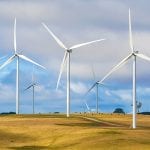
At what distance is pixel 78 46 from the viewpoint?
6388 inches

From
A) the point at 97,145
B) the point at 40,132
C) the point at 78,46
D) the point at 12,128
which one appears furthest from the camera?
the point at 78,46

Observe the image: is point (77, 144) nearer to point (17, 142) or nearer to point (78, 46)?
point (17, 142)

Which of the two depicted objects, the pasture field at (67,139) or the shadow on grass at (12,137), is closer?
the pasture field at (67,139)

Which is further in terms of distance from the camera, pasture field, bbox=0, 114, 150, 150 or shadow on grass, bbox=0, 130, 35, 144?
shadow on grass, bbox=0, 130, 35, 144

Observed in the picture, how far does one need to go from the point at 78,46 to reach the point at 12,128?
34.2 m

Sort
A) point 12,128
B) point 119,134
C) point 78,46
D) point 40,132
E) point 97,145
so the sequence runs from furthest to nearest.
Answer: point 78,46, point 12,128, point 40,132, point 119,134, point 97,145

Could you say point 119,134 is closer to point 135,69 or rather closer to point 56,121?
point 135,69

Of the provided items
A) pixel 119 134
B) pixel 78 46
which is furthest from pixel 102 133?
pixel 78 46

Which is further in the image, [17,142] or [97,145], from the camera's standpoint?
[17,142]

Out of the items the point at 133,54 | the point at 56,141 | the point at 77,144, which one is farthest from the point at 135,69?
the point at 77,144

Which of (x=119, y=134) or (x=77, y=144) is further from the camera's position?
(x=119, y=134)

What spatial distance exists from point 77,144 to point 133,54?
43.1 m

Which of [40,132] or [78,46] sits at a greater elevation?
[78,46]

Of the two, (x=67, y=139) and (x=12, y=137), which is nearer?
(x=67, y=139)
